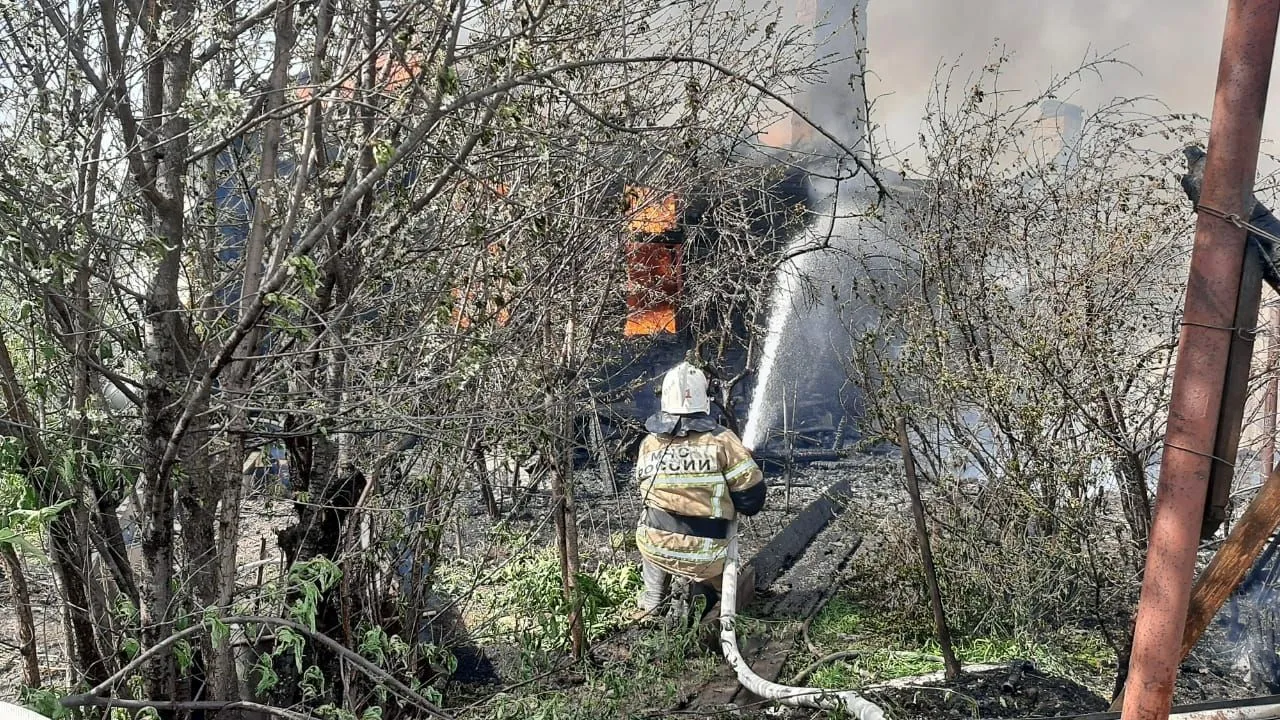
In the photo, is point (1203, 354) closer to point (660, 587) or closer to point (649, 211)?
point (649, 211)

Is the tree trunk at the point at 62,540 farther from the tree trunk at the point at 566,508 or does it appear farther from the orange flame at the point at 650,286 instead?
the orange flame at the point at 650,286

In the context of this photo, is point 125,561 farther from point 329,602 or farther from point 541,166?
point 541,166

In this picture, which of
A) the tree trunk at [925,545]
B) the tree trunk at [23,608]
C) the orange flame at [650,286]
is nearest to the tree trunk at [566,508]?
the orange flame at [650,286]

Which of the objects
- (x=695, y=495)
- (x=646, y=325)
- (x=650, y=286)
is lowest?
(x=695, y=495)

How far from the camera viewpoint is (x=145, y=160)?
307cm

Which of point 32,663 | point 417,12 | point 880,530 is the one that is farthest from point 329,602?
point 880,530

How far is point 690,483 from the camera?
6086 mm

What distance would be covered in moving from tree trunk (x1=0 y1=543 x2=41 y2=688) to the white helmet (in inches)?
142

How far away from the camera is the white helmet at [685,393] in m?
6.05

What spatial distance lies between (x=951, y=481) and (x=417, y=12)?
4.67 m

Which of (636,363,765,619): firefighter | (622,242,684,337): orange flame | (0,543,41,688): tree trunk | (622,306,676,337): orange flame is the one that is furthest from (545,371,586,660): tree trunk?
(0,543,41,688): tree trunk

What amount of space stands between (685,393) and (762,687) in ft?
6.44

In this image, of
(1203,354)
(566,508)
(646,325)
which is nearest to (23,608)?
(566,508)

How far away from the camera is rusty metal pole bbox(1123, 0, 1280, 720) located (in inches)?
107
